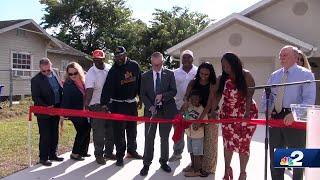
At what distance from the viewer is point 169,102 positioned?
732cm

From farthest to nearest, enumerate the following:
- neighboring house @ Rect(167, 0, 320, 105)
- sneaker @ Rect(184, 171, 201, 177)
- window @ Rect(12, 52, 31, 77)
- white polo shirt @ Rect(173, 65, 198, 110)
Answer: window @ Rect(12, 52, 31, 77) → neighboring house @ Rect(167, 0, 320, 105) → white polo shirt @ Rect(173, 65, 198, 110) → sneaker @ Rect(184, 171, 201, 177)

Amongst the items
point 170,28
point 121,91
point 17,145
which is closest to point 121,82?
point 121,91

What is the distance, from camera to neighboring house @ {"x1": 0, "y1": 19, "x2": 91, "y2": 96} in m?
23.6

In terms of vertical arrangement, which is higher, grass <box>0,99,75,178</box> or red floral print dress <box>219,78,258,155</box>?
red floral print dress <box>219,78,258,155</box>

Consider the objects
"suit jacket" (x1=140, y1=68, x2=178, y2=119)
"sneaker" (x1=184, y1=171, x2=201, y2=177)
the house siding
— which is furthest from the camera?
the house siding

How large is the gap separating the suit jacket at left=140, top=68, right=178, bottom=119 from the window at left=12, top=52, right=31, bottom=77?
706 inches

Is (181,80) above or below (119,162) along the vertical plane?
above

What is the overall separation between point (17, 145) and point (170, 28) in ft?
115

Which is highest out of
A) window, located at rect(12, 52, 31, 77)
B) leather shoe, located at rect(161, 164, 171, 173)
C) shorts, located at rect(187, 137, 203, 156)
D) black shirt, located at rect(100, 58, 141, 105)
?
window, located at rect(12, 52, 31, 77)

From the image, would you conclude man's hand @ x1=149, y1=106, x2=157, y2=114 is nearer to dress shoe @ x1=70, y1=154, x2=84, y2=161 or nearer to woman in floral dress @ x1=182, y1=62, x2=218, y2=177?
woman in floral dress @ x1=182, y1=62, x2=218, y2=177

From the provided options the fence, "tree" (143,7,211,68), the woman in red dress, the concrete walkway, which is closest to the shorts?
the concrete walkway

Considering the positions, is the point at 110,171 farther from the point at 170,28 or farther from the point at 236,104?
the point at 170,28

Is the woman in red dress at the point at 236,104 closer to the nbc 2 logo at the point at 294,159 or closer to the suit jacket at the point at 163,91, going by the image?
the suit jacket at the point at 163,91

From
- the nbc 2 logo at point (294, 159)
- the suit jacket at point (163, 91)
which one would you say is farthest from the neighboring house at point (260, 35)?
the nbc 2 logo at point (294, 159)
